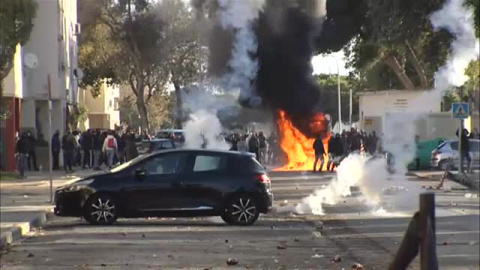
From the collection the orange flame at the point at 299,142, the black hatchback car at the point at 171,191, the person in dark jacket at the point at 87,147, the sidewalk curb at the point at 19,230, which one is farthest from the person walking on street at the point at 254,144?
the black hatchback car at the point at 171,191

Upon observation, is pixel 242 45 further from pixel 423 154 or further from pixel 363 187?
pixel 423 154

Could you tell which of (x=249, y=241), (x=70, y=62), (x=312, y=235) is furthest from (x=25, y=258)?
(x=70, y=62)

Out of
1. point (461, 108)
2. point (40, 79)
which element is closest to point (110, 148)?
point (40, 79)

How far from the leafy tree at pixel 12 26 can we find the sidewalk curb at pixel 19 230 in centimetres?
1189

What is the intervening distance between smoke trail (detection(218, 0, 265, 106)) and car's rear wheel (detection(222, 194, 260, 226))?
12.4 m

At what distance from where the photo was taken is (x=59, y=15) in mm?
40844

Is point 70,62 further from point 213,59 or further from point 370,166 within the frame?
point 370,166

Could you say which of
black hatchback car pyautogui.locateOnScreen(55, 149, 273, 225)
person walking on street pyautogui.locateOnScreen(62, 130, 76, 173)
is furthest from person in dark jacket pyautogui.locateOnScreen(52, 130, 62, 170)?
black hatchback car pyautogui.locateOnScreen(55, 149, 273, 225)

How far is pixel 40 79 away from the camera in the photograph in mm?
40750

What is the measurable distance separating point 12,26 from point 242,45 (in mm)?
8009

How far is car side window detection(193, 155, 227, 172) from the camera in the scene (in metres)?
17.9

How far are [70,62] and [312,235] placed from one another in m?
33.0

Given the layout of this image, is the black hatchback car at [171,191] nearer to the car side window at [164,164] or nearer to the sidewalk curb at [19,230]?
the car side window at [164,164]

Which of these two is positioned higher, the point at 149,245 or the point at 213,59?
the point at 213,59
